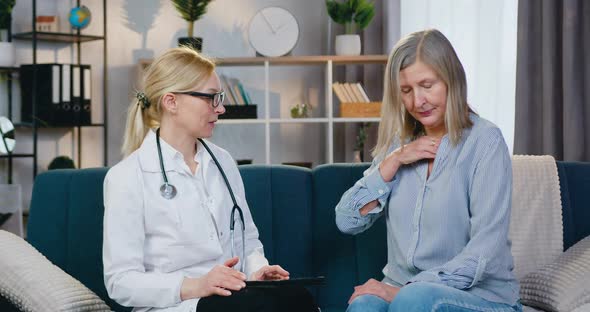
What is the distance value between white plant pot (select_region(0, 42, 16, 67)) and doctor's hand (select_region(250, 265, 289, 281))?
123 inches

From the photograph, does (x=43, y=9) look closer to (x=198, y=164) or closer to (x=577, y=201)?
(x=198, y=164)

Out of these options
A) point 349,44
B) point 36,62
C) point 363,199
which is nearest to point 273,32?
point 349,44

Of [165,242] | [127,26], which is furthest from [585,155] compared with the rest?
[127,26]

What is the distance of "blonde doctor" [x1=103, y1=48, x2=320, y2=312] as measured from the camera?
184cm

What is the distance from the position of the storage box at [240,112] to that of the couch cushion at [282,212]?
2.18m

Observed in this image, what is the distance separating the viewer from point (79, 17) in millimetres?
4734

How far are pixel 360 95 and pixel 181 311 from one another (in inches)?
118

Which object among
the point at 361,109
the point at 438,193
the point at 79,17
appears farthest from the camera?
the point at 79,17

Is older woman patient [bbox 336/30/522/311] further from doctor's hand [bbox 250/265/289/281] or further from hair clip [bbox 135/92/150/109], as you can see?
hair clip [bbox 135/92/150/109]

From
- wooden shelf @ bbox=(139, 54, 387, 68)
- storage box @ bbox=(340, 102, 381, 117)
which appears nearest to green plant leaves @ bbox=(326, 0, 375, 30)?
wooden shelf @ bbox=(139, 54, 387, 68)

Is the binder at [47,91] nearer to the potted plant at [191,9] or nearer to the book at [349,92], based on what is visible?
the potted plant at [191,9]

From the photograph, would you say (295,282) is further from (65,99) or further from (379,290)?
(65,99)

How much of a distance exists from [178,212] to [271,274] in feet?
0.90

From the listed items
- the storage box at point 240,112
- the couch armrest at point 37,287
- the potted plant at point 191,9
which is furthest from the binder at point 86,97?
the couch armrest at point 37,287
